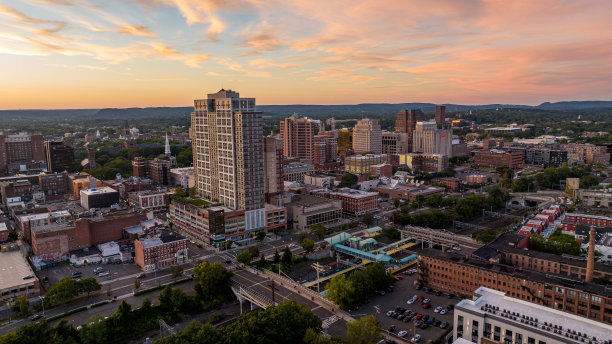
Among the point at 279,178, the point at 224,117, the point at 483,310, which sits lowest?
the point at 483,310

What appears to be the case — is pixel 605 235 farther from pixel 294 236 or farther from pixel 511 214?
pixel 294 236

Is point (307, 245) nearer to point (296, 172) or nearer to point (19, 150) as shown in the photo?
point (296, 172)

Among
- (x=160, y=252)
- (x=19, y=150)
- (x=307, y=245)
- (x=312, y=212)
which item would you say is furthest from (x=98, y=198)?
(x=19, y=150)

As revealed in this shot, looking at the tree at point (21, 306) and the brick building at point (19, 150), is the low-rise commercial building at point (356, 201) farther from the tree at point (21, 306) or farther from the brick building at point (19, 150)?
the brick building at point (19, 150)

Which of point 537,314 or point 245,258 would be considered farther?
point 245,258

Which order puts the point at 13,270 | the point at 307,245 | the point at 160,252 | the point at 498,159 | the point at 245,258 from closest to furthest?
1. the point at 13,270
2. the point at 245,258
3. the point at 160,252
4. the point at 307,245
5. the point at 498,159

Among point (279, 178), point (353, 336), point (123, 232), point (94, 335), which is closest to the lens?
point (353, 336)

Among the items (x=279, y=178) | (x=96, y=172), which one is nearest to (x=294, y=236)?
(x=279, y=178)
